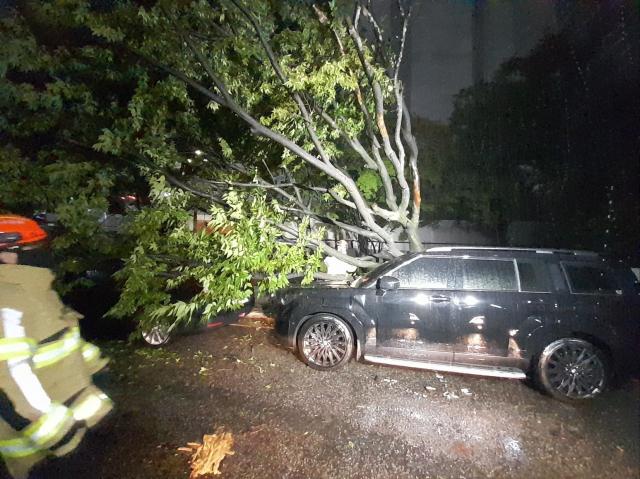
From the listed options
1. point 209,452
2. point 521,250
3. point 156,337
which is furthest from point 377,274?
point 156,337

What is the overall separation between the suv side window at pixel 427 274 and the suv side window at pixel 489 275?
200 millimetres

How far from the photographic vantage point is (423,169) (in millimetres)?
11281

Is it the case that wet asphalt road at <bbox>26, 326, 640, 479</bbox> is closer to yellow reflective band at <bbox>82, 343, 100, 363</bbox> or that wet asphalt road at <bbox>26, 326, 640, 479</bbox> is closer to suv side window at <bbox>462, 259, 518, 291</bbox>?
yellow reflective band at <bbox>82, 343, 100, 363</bbox>

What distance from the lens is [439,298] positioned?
4793 mm

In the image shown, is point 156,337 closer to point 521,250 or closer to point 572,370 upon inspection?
point 521,250

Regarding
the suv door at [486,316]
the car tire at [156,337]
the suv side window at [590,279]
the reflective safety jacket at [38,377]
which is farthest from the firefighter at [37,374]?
the suv side window at [590,279]

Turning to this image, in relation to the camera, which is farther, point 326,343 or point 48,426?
point 326,343

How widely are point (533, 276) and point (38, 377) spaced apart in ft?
16.0

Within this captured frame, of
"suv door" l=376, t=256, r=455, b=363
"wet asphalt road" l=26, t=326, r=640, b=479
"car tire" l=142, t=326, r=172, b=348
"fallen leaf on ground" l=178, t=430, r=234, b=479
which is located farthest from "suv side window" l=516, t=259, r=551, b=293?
"car tire" l=142, t=326, r=172, b=348

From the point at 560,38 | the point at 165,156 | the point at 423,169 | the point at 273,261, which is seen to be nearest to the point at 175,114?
the point at 165,156

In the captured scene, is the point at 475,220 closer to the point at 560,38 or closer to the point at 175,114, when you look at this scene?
the point at 560,38

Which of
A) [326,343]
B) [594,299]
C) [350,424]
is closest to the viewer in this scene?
[350,424]

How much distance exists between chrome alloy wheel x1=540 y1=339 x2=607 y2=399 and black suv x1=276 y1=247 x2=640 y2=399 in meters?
0.01

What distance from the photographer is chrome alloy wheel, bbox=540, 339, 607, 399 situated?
4.38 metres
